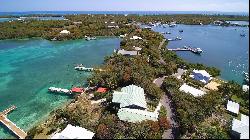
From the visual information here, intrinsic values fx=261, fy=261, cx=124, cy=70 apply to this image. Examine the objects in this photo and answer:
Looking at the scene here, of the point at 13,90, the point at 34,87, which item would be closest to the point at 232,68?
the point at 34,87

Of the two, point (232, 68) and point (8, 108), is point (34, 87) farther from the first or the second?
point (232, 68)

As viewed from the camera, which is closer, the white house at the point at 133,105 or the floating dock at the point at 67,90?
the white house at the point at 133,105

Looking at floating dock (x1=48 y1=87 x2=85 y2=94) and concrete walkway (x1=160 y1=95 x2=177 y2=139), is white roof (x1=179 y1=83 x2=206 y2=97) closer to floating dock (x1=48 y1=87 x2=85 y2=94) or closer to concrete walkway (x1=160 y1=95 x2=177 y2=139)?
concrete walkway (x1=160 y1=95 x2=177 y2=139)

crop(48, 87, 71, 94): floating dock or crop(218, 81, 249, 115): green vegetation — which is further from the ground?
crop(218, 81, 249, 115): green vegetation

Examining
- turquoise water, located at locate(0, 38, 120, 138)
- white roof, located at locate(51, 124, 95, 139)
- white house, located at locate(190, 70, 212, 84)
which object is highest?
white house, located at locate(190, 70, 212, 84)

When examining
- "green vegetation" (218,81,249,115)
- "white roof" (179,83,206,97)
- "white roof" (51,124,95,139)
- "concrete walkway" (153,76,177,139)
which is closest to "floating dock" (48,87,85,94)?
"concrete walkway" (153,76,177,139)

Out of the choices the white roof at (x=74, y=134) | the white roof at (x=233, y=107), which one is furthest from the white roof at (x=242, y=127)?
the white roof at (x=74, y=134)

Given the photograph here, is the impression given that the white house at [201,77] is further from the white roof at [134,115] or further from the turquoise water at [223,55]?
the white roof at [134,115]

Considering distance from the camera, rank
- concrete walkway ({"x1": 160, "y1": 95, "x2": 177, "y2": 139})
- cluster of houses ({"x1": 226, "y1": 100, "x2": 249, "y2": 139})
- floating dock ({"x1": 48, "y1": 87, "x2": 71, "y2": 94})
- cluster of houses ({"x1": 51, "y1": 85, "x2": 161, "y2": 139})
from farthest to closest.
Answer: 1. floating dock ({"x1": 48, "y1": 87, "x2": 71, "y2": 94})
2. concrete walkway ({"x1": 160, "y1": 95, "x2": 177, "y2": 139})
3. cluster of houses ({"x1": 51, "y1": 85, "x2": 161, "y2": 139})
4. cluster of houses ({"x1": 226, "y1": 100, "x2": 249, "y2": 139})

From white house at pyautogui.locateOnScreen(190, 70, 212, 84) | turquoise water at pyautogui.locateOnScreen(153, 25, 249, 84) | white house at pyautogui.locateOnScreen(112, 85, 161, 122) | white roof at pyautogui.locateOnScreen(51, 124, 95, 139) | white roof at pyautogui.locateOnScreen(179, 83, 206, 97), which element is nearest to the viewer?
white roof at pyautogui.locateOnScreen(51, 124, 95, 139)
